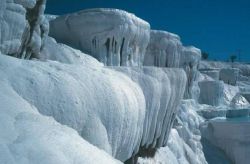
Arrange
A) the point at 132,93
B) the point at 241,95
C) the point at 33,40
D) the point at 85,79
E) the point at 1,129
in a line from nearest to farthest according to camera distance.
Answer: the point at 1,129
the point at 85,79
the point at 33,40
the point at 132,93
the point at 241,95

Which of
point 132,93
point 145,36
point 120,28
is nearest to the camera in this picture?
point 132,93

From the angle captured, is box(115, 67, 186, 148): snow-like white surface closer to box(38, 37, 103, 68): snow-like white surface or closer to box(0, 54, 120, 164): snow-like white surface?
box(38, 37, 103, 68): snow-like white surface

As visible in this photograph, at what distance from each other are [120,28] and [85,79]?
4.84 meters

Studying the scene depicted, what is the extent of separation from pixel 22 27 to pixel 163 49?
838 cm

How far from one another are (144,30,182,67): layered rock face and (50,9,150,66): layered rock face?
3.22m

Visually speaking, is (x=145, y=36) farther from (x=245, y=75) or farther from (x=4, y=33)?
(x=245, y=75)

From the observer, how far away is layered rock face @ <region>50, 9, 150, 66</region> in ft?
28.7

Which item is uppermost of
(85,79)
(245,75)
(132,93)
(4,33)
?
(4,33)

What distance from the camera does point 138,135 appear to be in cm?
589

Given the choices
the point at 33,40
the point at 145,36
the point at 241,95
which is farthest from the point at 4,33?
the point at 241,95

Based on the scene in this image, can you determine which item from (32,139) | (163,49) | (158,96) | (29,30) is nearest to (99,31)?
(158,96)

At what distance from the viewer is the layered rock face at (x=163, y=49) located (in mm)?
12508

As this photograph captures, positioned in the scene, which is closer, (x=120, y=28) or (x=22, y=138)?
(x=22, y=138)

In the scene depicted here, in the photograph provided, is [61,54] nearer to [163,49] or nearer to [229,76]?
[163,49]
